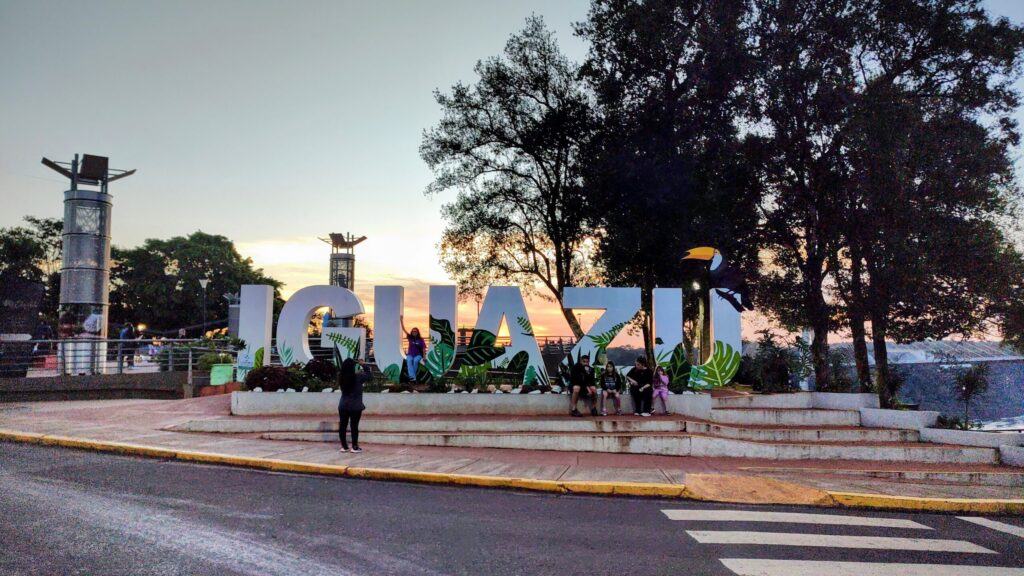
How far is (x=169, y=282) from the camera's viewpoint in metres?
56.3

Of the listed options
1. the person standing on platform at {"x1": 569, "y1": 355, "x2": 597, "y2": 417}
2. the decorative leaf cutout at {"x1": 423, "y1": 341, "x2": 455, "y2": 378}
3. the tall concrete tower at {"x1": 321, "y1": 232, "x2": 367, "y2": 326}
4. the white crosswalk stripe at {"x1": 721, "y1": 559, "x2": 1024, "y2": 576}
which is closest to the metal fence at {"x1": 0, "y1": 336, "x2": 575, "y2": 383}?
the decorative leaf cutout at {"x1": 423, "y1": 341, "x2": 455, "y2": 378}

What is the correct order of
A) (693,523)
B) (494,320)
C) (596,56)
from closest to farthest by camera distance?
(693,523)
(494,320)
(596,56)

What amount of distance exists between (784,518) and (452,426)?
7353 mm

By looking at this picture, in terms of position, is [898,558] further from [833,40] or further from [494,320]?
[833,40]

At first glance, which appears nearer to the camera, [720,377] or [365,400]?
[365,400]

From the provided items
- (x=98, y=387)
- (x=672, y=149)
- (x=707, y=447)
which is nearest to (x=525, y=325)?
(x=707, y=447)

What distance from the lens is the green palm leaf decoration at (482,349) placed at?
15444 millimetres

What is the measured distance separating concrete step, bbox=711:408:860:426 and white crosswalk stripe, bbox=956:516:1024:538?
21.1ft

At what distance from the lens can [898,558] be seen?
6043mm

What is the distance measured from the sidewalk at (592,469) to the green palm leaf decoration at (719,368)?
3.90 metres

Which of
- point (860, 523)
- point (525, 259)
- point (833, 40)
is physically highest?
point (833, 40)

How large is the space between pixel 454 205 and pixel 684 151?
794 centimetres

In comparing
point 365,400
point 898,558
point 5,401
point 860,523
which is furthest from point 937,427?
point 5,401

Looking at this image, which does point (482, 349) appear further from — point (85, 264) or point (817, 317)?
point (85, 264)
